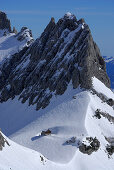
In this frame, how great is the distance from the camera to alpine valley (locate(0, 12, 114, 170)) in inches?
1608

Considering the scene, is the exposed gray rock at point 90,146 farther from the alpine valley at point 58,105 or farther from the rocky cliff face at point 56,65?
the rocky cliff face at point 56,65

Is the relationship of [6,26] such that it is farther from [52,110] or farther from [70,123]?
[70,123]

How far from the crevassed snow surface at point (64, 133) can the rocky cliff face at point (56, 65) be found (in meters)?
3.55

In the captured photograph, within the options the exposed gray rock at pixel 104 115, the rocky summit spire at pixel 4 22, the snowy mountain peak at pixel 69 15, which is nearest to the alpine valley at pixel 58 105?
the exposed gray rock at pixel 104 115

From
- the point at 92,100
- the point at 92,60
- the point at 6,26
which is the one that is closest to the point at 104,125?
the point at 92,100

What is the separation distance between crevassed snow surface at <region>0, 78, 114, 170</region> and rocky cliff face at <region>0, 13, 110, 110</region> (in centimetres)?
355

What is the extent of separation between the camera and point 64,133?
48.3 m

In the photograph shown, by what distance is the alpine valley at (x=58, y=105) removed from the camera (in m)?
40.8

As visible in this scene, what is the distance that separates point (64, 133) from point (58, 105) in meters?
12.2

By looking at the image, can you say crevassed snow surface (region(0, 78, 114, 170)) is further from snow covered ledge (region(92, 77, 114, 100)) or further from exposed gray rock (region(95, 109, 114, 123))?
exposed gray rock (region(95, 109, 114, 123))

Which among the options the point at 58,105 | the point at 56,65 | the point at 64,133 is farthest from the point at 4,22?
the point at 64,133

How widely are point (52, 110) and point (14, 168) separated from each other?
103 ft

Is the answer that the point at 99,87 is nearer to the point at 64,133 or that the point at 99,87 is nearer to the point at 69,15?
the point at 64,133

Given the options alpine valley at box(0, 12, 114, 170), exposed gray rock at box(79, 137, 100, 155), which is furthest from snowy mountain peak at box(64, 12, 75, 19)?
exposed gray rock at box(79, 137, 100, 155)
